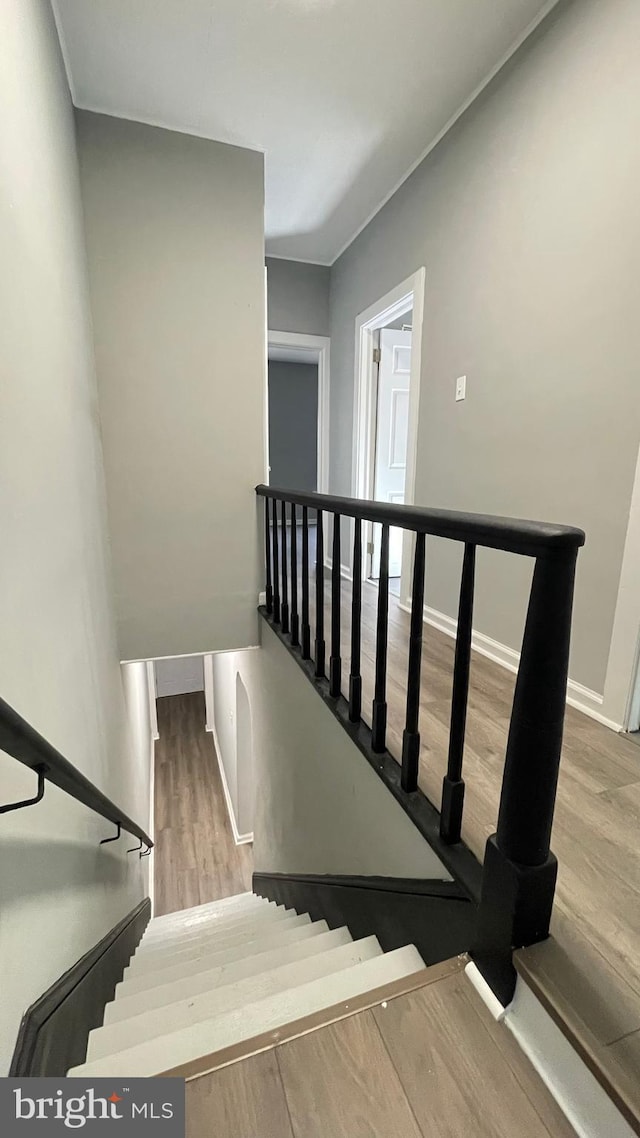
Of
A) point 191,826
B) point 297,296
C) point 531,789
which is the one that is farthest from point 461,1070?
point 191,826

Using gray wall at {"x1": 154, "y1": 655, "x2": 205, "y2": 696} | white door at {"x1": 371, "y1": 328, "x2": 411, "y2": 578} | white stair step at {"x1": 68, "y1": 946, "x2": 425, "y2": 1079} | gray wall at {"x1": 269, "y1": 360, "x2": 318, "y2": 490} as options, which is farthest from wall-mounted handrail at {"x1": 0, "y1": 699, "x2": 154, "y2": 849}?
gray wall at {"x1": 154, "y1": 655, "x2": 205, "y2": 696}

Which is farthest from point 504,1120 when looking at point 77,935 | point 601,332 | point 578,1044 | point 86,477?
point 86,477

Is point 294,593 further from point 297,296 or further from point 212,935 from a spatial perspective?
point 297,296

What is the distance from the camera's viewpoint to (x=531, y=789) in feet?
2.46

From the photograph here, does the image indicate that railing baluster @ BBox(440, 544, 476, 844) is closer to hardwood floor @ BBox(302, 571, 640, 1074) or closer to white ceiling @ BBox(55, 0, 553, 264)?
hardwood floor @ BBox(302, 571, 640, 1074)

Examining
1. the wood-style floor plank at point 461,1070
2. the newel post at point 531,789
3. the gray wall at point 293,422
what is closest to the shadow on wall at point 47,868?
the wood-style floor plank at point 461,1070

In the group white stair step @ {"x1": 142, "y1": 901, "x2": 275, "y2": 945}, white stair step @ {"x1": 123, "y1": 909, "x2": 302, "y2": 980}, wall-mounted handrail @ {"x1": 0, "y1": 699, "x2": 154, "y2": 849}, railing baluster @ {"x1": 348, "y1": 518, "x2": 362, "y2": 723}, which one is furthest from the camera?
white stair step @ {"x1": 142, "y1": 901, "x2": 275, "y2": 945}

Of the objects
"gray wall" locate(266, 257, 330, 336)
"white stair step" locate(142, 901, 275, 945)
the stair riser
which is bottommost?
the stair riser

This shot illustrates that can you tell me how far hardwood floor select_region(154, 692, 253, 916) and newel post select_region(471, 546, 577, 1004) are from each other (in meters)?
4.07

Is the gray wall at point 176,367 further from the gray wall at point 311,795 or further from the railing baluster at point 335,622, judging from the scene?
the railing baluster at point 335,622

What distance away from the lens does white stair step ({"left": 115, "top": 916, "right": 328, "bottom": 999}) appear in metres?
1.57

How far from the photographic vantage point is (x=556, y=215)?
1.73 m

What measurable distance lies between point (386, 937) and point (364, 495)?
276 cm

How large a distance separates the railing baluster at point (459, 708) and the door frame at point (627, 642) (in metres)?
0.87
